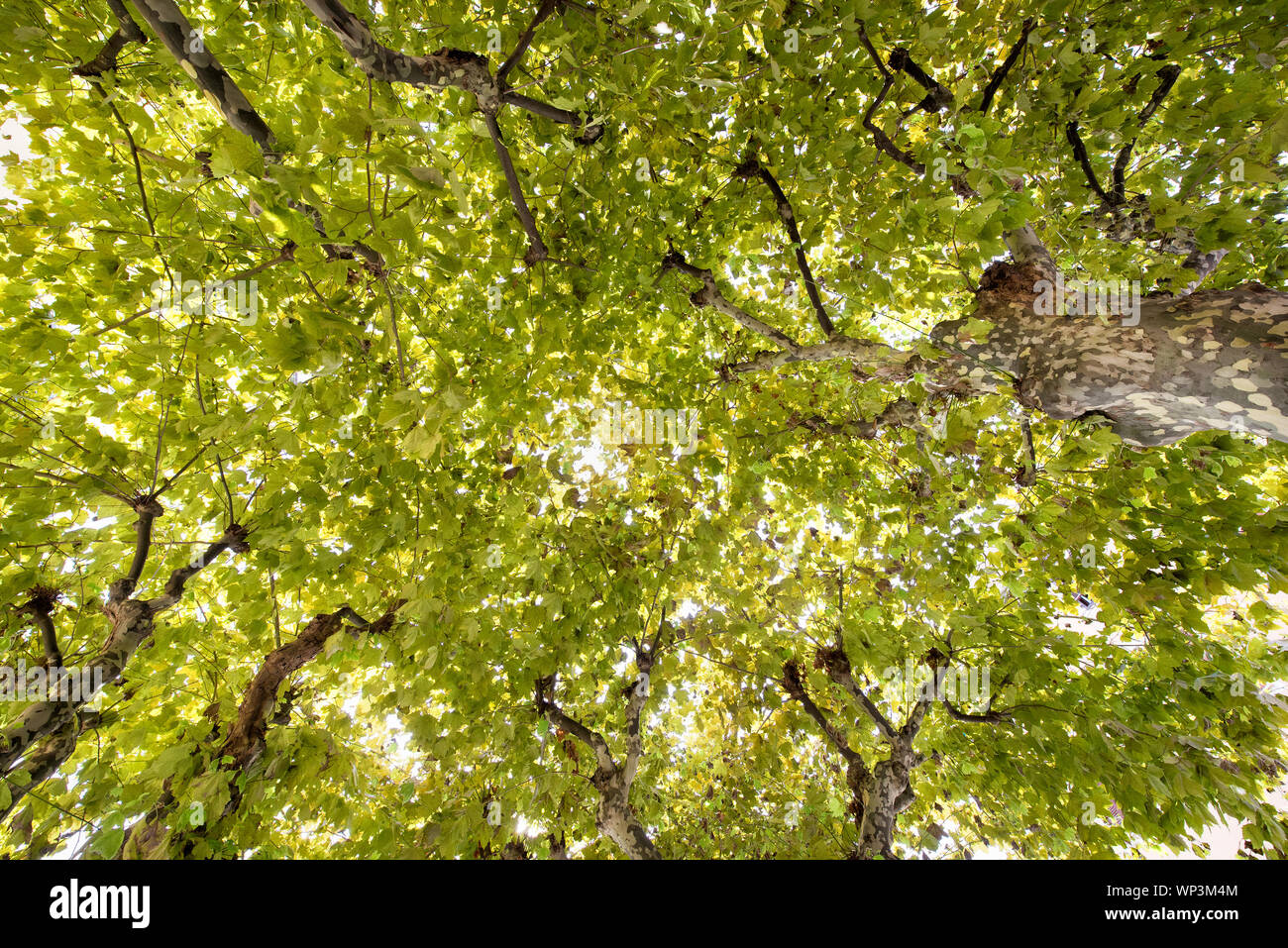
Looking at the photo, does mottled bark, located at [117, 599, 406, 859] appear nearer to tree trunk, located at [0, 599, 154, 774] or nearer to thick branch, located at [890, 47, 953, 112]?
tree trunk, located at [0, 599, 154, 774]

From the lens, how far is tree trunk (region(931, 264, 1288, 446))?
7.50ft

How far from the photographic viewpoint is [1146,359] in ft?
8.59

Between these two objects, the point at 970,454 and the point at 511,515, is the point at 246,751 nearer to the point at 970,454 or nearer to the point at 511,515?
the point at 511,515

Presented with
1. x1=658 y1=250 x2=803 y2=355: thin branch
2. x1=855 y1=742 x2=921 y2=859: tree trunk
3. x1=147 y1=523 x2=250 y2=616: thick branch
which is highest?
x1=658 y1=250 x2=803 y2=355: thin branch

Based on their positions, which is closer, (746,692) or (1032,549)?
(1032,549)

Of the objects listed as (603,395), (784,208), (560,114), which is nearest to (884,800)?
(603,395)

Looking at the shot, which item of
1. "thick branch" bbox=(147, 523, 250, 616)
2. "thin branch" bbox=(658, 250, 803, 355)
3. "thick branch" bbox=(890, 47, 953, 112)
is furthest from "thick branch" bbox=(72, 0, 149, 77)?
"thick branch" bbox=(890, 47, 953, 112)

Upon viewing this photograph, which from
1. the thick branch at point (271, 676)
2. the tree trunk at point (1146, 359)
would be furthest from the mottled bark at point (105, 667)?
the tree trunk at point (1146, 359)

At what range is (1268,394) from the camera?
7.29ft

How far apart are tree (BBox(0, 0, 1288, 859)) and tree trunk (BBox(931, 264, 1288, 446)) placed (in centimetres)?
3

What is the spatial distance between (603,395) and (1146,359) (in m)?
4.19

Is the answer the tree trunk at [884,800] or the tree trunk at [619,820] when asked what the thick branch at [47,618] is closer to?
the tree trunk at [619,820]

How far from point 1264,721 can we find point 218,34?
341 inches
